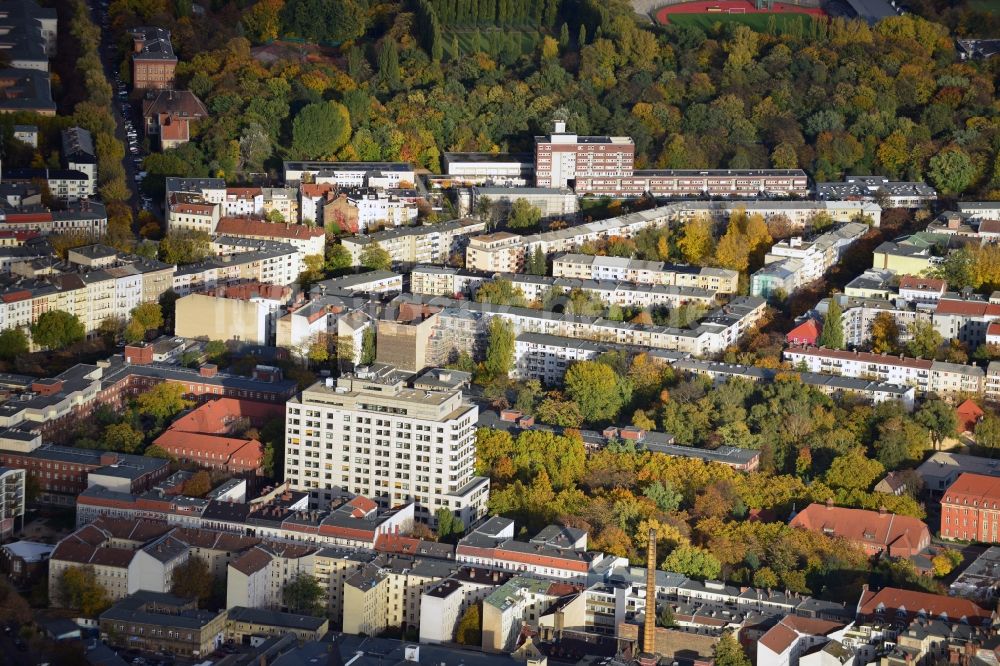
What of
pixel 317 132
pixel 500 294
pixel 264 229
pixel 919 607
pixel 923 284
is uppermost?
pixel 317 132

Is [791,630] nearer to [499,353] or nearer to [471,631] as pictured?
[471,631]

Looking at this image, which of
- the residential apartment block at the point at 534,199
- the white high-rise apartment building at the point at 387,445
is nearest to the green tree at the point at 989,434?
the white high-rise apartment building at the point at 387,445

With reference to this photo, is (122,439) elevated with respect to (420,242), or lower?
lower

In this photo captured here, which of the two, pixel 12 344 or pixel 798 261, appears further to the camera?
pixel 798 261

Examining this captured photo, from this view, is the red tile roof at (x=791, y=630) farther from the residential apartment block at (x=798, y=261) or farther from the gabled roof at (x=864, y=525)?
the residential apartment block at (x=798, y=261)

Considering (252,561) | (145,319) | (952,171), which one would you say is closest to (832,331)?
(952,171)

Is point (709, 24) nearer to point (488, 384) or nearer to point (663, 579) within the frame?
point (488, 384)

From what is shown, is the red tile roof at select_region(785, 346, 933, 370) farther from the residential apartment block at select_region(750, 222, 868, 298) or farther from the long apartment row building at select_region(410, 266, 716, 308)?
the residential apartment block at select_region(750, 222, 868, 298)
